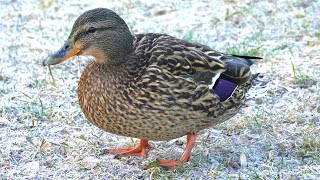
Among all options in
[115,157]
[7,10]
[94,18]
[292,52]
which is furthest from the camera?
[7,10]

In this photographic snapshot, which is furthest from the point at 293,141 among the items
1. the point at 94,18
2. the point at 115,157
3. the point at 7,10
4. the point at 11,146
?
the point at 7,10

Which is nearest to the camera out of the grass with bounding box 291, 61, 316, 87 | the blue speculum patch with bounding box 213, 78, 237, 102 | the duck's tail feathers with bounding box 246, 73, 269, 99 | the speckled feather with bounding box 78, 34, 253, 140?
the speckled feather with bounding box 78, 34, 253, 140

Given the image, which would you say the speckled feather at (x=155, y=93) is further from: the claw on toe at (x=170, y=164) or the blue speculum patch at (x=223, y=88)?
the claw on toe at (x=170, y=164)

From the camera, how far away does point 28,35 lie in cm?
677

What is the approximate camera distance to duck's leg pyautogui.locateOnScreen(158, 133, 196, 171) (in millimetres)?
4438

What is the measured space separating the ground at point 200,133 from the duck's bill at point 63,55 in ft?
2.33

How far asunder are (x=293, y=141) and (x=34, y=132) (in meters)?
1.82

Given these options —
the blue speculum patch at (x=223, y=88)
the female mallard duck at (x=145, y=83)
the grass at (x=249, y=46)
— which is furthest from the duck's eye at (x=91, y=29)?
the grass at (x=249, y=46)

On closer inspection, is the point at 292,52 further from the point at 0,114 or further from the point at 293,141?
the point at 0,114

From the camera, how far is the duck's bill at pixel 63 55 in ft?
13.9

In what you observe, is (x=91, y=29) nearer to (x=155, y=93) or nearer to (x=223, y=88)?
(x=155, y=93)

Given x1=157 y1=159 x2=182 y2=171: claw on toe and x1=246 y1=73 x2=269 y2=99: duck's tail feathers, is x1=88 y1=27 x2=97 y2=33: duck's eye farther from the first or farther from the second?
x1=246 y1=73 x2=269 y2=99: duck's tail feathers

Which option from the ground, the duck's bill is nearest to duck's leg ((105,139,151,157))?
the ground

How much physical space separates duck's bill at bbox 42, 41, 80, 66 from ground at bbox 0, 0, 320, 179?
0.71 m
